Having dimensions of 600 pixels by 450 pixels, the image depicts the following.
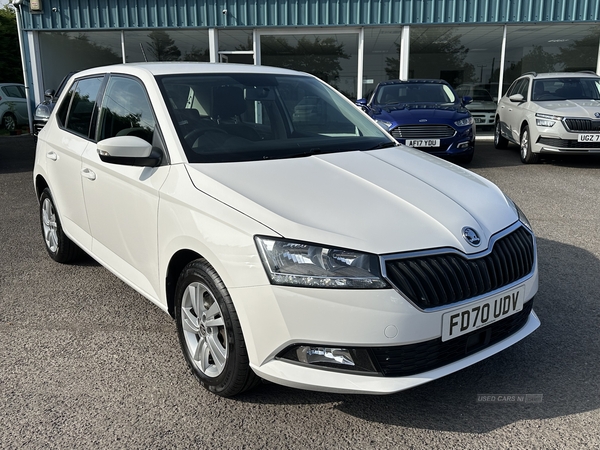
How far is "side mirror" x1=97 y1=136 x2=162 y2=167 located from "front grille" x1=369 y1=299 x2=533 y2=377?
157cm

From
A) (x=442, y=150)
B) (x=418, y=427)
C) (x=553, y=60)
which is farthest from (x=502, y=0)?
(x=418, y=427)

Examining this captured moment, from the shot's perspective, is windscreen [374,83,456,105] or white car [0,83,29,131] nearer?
windscreen [374,83,456,105]

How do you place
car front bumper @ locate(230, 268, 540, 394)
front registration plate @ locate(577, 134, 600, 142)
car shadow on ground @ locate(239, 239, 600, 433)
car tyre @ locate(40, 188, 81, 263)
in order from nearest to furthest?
car front bumper @ locate(230, 268, 540, 394) < car shadow on ground @ locate(239, 239, 600, 433) < car tyre @ locate(40, 188, 81, 263) < front registration plate @ locate(577, 134, 600, 142)

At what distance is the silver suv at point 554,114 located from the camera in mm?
9641

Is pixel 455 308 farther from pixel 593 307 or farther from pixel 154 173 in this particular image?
pixel 593 307

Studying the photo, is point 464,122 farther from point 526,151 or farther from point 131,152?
point 131,152

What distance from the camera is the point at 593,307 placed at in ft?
12.9

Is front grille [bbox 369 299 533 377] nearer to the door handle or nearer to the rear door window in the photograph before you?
the door handle

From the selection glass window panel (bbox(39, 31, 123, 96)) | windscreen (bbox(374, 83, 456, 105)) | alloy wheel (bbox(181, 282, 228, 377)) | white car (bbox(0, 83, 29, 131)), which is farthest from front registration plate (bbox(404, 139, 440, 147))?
white car (bbox(0, 83, 29, 131))

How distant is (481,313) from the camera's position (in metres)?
2.57

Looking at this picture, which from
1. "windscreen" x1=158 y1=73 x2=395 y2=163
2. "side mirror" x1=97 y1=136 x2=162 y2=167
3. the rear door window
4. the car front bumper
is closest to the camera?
the car front bumper

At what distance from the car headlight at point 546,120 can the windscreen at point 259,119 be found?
22.6ft

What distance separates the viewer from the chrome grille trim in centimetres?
239

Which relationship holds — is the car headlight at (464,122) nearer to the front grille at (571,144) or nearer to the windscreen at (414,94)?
the windscreen at (414,94)
